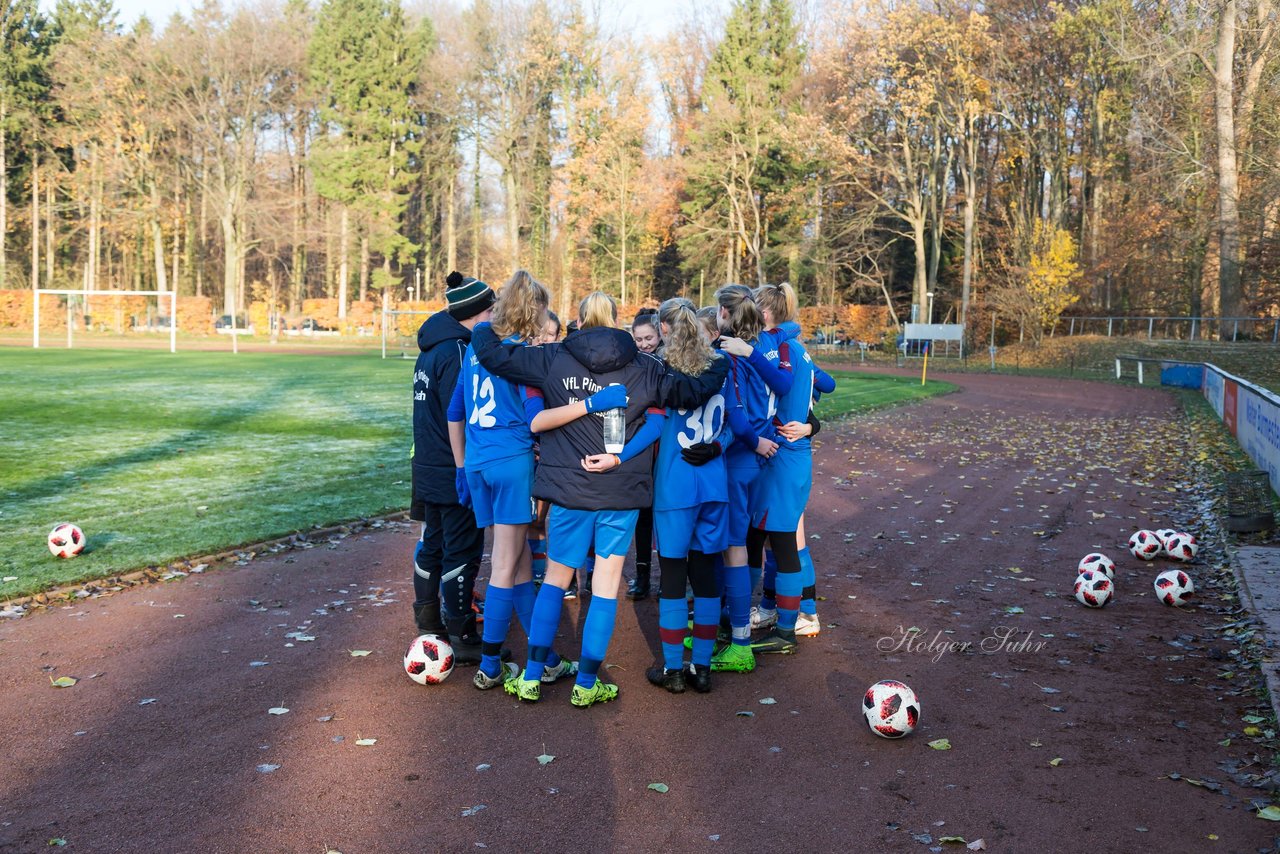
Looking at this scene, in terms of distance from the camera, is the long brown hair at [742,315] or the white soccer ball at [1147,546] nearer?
the long brown hair at [742,315]

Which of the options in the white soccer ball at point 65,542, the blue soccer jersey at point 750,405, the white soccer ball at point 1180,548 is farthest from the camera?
the white soccer ball at point 1180,548

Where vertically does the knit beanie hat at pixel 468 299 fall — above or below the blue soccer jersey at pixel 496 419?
above

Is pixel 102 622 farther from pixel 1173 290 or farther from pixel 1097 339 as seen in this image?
pixel 1173 290

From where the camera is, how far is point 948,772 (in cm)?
444

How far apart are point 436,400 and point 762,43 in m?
51.5

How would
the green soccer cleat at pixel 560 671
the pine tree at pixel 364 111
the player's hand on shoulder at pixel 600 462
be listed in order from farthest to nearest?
the pine tree at pixel 364 111, the green soccer cleat at pixel 560 671, the player's hand on shoulder at pixel 600 462

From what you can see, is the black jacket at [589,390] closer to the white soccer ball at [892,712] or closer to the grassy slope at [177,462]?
the white soccer ball at [892,712]

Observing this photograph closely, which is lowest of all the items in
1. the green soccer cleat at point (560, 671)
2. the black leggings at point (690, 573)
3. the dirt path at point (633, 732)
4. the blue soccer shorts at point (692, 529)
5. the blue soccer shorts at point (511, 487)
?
the dirt path at point (633, 732)

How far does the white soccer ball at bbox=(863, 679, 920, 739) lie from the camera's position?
15.5 feet

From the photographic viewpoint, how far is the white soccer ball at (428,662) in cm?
538

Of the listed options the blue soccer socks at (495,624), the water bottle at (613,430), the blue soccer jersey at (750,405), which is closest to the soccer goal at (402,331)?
the blue soccer jersey at (750,405)

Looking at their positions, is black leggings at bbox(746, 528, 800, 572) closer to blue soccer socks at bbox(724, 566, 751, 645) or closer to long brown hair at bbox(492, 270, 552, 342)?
blue soccer socks at bbox(724, 566, 751, 645)

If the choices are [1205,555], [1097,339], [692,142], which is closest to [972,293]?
[1097,339]

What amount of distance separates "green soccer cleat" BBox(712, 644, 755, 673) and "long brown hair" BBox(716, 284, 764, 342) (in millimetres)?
1853
